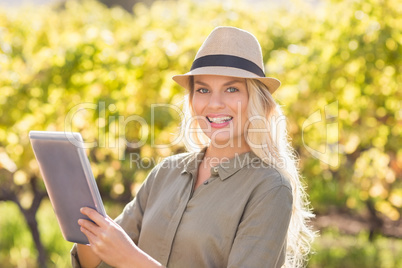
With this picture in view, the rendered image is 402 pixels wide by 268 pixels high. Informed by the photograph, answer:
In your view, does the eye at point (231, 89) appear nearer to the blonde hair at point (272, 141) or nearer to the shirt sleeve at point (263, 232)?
the blonde hair at point (272, 141)

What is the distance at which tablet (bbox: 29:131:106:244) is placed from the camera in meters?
→ 1.55

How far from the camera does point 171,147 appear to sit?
4.32 meters

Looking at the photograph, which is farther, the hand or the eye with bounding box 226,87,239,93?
the eye with bounding box 226,87,239,93

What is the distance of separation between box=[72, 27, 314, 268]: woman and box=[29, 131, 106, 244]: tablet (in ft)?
0.20

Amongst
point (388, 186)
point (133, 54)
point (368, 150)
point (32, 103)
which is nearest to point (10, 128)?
point (32, 103)

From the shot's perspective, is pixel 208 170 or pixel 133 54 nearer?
pixel 208 170

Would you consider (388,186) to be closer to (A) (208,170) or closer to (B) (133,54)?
(B) (133,54)

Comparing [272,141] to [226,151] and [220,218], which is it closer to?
[226,151]

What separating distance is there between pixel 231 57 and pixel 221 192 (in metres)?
0.47

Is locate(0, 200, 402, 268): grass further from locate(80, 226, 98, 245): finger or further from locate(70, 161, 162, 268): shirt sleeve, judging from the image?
locate(80, 226, 98, 245): finger

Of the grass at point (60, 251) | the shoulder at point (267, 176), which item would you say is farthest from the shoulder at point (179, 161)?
the grass at point (60, 251)

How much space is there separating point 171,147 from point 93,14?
3.40 m

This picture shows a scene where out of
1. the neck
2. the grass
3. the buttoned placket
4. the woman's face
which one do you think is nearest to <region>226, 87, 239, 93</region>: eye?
the woman's face

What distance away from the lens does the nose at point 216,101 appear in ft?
6.02
